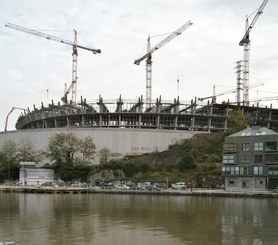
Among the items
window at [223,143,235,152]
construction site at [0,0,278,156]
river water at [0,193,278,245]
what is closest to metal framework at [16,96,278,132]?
construction site at [0,0,278,156]

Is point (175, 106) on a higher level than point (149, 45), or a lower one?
lower

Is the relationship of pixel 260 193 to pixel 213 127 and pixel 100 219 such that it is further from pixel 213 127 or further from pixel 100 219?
pixel 213 127

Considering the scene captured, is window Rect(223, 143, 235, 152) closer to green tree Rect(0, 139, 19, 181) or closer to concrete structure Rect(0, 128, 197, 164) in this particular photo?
concrete structure Rect(0, 128, 197, 164)

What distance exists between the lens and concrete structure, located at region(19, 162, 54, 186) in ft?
417

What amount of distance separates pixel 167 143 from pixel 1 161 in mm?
50662

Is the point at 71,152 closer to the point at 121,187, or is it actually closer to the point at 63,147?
the point at 63,147

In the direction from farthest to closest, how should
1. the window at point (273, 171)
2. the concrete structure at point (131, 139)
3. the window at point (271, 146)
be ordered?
the concrete structure at point (131, 139), the window at point (271, 146), the window at point (273, 171)

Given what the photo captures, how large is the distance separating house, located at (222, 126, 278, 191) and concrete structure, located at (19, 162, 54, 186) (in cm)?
5236

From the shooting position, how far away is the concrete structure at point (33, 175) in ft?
417

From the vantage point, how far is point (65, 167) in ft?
419

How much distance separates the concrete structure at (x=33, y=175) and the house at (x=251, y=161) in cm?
5236

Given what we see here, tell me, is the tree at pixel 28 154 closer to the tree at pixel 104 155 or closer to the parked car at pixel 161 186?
the tree at pixel 104 155

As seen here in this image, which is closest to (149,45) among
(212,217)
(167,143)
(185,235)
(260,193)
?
(167,143)

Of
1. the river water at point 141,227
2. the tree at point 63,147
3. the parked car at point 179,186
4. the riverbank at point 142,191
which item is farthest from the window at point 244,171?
the tree at point 63,147
